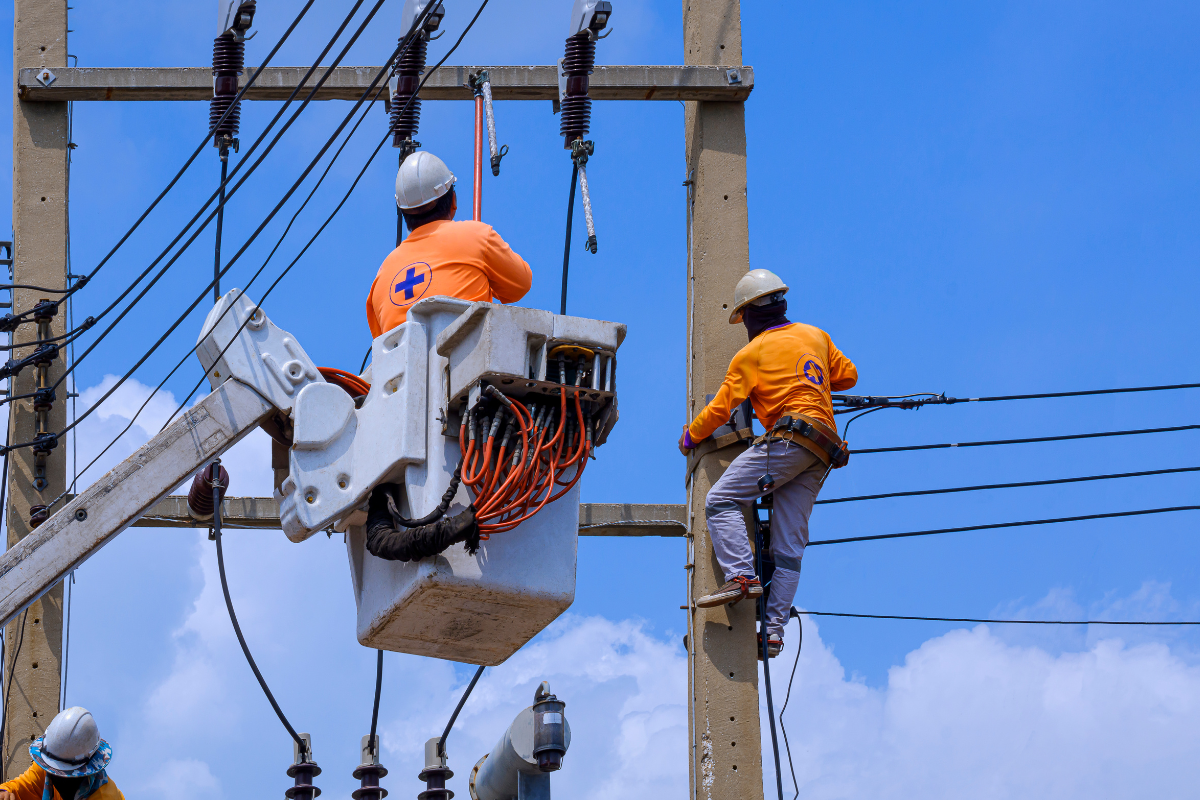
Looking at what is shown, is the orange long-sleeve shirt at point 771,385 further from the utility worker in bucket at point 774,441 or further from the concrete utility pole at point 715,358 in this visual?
the concrete utility pole at point 715,358

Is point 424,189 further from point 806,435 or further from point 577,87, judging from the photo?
point 806,435

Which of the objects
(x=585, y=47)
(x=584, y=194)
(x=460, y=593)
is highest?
(x=585, y=47)

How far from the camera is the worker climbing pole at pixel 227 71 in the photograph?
884 centimetres

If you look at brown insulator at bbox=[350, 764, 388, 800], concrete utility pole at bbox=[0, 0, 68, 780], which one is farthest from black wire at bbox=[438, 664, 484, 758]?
concrete utility pole at bbox=[0, 0, 68, 780]

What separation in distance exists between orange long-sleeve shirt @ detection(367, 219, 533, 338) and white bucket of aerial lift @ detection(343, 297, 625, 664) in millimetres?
327

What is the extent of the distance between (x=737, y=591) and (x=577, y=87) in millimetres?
2596

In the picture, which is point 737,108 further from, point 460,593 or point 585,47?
point 460,593

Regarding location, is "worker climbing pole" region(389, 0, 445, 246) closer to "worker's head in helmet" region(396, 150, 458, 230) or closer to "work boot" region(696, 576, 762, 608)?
"worker's head in helmet" region(396, 150, 458, 230)

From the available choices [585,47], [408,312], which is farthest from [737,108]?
[408,312]

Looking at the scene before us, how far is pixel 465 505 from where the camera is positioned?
23.7 feet

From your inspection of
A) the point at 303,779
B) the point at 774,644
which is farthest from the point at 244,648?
the point at 774,644

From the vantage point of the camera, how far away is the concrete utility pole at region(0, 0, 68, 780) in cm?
927

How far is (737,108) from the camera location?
30.5ft

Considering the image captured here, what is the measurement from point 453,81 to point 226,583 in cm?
327
